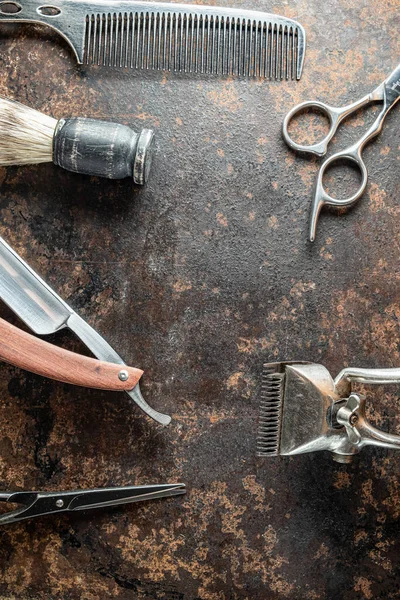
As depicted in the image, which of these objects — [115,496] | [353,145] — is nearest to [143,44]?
[353,145]

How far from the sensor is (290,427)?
70.4 inches

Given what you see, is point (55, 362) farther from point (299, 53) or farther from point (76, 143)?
point (299, 53)

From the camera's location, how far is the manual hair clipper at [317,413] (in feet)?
5.73

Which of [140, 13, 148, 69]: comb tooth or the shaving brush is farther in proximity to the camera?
[140, 13, 148, 69]: comb tooth

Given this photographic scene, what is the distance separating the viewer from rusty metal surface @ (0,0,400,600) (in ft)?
6.34

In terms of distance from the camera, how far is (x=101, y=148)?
179 centimetres

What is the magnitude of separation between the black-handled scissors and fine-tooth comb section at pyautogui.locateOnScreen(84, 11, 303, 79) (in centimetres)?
114

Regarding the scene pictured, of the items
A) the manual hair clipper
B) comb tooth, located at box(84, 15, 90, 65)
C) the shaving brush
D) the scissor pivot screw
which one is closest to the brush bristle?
the shaving brush

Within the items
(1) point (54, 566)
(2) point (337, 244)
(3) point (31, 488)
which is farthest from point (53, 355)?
(2) point (337, 244)

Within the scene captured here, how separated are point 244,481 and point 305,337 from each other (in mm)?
422

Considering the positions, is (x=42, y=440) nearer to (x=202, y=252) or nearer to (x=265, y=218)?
(x=202, y=252)

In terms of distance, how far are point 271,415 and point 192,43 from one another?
1.01 metres

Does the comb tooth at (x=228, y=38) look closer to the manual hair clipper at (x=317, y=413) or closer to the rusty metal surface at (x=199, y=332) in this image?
the rusty metal surface at (x=199, y=332)

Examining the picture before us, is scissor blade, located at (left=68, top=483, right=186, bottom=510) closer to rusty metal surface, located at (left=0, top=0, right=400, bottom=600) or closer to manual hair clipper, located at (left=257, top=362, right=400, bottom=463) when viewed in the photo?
rusty metal surface, located at (left=0, top=0, right=400, bottom=600)
